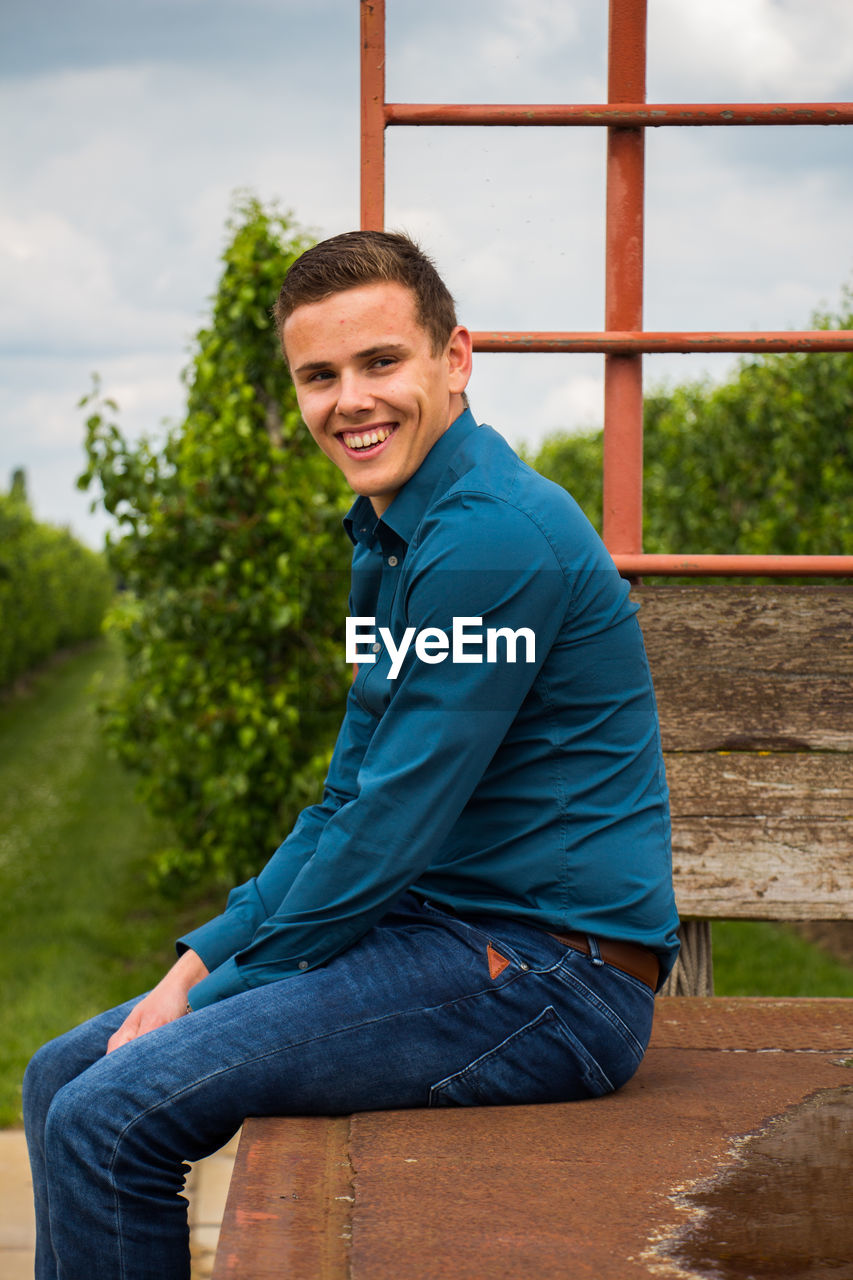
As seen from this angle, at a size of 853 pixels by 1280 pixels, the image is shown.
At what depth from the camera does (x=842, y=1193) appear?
1.60 meters

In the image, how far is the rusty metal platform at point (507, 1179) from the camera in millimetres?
1398

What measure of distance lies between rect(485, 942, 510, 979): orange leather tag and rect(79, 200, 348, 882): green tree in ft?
9.89

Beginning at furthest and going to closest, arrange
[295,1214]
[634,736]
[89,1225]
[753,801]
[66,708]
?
[66,708], [753,801], [634,736], [89,1225], [295,1214]

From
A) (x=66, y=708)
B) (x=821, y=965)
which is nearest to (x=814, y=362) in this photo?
(x=821, y=965)

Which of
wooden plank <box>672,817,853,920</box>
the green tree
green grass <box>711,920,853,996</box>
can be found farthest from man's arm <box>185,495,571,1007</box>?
green grass <box>711,920,853,996</box>

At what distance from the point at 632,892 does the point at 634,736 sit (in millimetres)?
238

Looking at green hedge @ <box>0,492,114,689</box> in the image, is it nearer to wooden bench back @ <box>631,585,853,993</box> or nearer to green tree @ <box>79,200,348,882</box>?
green tree @ <box>79,200,348,882</box>

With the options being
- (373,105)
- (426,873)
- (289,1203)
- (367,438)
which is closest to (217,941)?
(426,873)

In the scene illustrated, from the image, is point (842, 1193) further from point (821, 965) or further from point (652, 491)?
point (652, 491)

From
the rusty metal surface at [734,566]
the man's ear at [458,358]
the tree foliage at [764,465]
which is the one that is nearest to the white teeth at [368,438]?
the man's ear at [458,358]

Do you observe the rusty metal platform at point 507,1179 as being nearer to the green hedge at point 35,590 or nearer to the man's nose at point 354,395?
the man's nose at point 354,395

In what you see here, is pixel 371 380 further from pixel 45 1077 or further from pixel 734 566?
pixel 45 1077

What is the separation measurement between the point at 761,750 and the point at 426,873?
36.1 inches

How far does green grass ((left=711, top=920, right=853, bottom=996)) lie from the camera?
19.1ft
